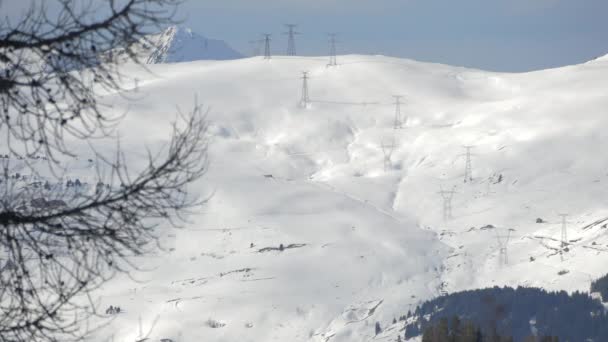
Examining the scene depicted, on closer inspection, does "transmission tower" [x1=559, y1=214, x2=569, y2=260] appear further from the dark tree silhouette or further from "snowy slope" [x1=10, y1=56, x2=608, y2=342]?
the dark tree silhouette

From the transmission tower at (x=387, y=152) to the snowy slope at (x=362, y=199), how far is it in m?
0.95

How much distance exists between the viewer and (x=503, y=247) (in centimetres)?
12950

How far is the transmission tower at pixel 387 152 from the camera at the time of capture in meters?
155

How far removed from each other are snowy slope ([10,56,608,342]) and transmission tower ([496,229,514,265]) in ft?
1.96

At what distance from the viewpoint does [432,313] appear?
10912 centimetres

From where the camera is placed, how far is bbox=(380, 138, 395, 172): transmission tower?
155 m

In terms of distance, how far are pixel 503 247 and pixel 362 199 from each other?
25937 millimetres

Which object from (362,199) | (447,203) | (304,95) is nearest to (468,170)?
(447,203)

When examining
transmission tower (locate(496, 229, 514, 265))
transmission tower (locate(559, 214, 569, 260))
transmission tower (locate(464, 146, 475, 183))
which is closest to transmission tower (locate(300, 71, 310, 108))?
transmission tower (locate(464, 146, 475, 183))

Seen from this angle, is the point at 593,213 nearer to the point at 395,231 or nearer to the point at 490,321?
the point at 395,231

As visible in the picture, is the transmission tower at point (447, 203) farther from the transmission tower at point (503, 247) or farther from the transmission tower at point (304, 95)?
the transmission tower at point (304, 95)

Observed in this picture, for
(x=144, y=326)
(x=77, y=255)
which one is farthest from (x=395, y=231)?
(x=77, y=255)

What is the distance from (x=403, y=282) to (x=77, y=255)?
398ft

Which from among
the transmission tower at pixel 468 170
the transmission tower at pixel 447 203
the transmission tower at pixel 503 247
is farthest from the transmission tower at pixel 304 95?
the transmission tower at pixel 503 247
